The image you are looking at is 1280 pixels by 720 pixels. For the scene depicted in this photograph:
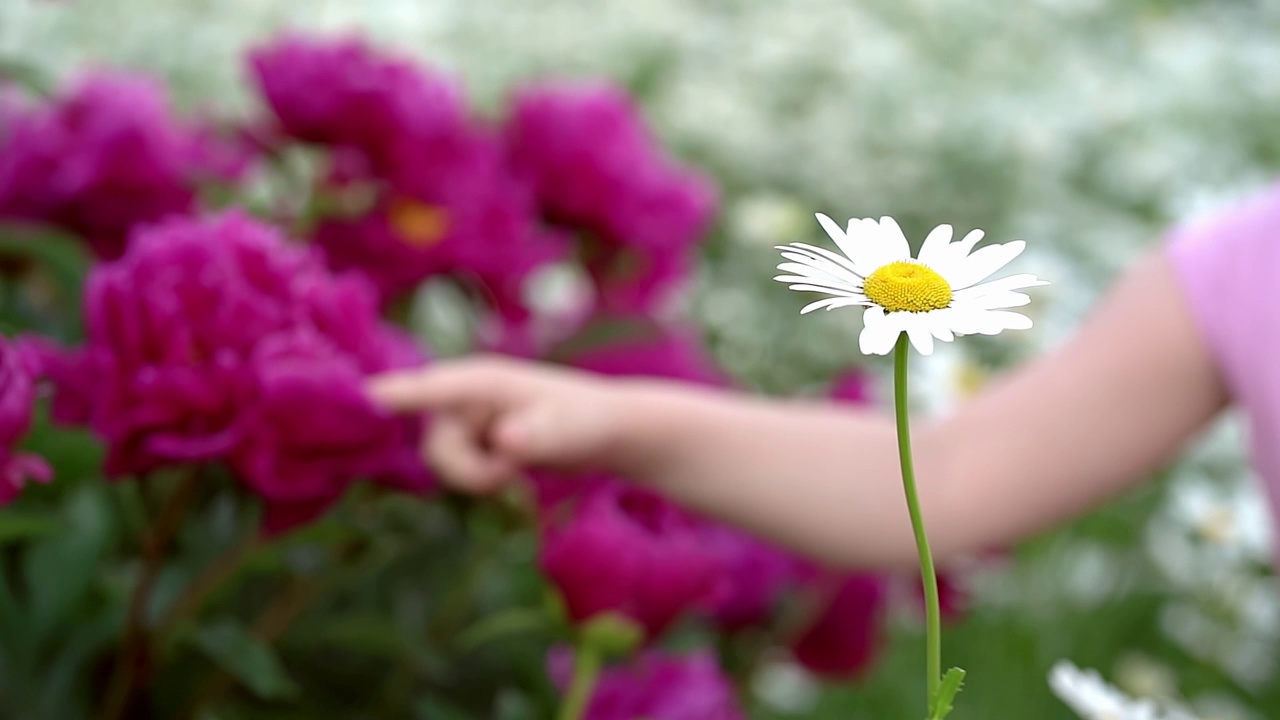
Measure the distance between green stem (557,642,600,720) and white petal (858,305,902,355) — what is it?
0.25 meters

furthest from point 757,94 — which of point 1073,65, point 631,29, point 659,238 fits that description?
point 659,238

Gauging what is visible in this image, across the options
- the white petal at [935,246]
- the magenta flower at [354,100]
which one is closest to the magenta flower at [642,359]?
the magenta flower at [354,100]

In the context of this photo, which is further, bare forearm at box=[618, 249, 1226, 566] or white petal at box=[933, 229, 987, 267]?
bare forearm at box=[618, 249, 1226, 566]

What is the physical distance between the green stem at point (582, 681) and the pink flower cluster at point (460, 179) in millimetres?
172

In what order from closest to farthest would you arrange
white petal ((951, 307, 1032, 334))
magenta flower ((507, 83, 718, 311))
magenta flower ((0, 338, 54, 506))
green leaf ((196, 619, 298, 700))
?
1. white petal ((951, 307, 1032, 334))
2. magenta flower ((0, 338, 54, 506))
3. green leaf ((196, 619, 298, 700))
4. magenta flower ((507, 83, 718, 311))

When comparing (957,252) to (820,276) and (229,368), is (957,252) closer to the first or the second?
(820,276)

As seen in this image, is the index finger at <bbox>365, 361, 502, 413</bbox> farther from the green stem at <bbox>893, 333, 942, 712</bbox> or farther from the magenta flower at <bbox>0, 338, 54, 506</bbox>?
the green stem at <bbox>893, 333, 942, 712</bbox>

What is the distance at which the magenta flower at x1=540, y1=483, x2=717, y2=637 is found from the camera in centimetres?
44

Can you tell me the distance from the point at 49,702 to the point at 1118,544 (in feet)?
2.77

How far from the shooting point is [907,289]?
20cm

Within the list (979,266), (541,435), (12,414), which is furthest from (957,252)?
(541,435)

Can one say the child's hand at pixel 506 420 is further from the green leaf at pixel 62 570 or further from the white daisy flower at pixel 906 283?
the white daisy flower at pixel 906 283

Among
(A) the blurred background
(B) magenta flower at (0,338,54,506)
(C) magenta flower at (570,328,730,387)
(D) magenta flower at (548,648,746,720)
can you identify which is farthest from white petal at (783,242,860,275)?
(A) the blurred background

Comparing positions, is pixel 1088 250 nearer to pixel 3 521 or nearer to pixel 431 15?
pixel 431 15
